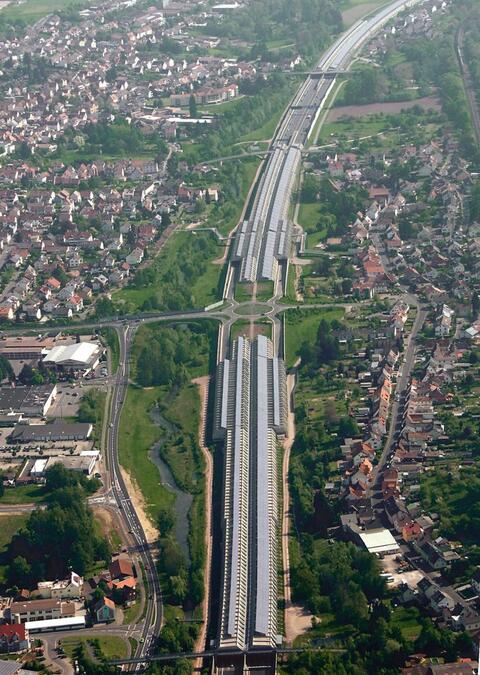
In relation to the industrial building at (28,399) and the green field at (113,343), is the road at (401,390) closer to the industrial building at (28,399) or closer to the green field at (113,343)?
the green field at (113,343)

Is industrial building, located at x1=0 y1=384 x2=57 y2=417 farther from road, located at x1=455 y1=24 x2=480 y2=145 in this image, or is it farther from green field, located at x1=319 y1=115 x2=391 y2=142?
road, located at x1=455 y1=24 x2=480 y2=145

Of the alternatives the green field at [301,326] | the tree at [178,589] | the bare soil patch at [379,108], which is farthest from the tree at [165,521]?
the bare soil patch at [379,108]

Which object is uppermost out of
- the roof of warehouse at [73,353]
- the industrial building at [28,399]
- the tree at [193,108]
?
the tree at [193,108]

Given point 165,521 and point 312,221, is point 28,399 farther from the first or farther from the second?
point 312,221

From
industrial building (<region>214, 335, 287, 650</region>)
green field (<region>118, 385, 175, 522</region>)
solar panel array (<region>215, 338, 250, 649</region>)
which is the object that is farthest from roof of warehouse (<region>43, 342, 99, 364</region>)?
solar panel array (<region>215, 338, 250, 649</region>)

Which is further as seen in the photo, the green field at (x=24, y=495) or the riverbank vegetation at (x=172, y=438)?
the green field at (x=24, y=495)

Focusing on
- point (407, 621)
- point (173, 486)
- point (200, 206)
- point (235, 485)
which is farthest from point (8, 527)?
point (200, 206)

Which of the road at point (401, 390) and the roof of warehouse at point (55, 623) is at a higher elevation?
the road at point (401, 390)
